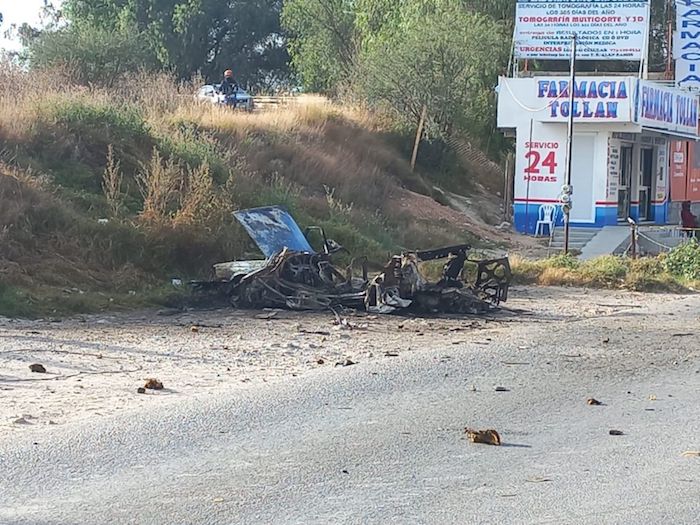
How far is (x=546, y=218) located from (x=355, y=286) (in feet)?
54.8

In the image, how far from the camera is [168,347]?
488 inches

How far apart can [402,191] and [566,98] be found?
556cm

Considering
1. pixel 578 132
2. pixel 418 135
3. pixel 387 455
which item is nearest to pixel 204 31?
pixel 418 135

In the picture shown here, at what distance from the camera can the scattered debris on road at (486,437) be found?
7992 mm

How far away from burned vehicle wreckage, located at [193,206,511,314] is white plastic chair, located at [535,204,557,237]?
15492mm

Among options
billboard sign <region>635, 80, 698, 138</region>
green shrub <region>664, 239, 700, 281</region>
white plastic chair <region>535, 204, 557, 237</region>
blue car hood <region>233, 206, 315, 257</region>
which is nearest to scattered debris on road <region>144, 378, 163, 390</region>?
blue car hood <region>233, 206, 315, 257</region>

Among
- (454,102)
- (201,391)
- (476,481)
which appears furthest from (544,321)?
(454,102)

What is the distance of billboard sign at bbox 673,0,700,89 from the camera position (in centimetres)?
3744

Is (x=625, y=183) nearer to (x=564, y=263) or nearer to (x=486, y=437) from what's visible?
(x=564, y=263)

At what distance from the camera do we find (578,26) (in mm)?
33906

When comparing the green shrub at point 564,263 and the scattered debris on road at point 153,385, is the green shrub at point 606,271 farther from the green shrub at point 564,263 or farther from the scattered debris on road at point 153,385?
the scattered debris on road at point 153,385

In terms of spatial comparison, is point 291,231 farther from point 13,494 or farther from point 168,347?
point 13,494

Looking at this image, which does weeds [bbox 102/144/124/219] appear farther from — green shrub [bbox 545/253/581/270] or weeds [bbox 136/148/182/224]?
green shrub [bbox 545/253/581/270]

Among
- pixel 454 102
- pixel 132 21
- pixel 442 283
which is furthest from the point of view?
pixel 132 21
